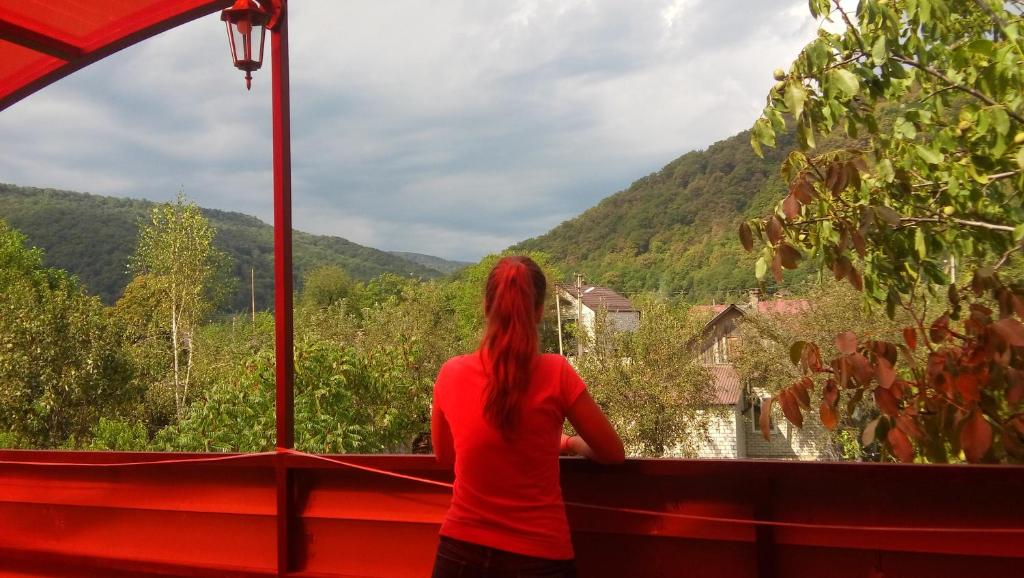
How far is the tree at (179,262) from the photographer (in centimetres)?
3150

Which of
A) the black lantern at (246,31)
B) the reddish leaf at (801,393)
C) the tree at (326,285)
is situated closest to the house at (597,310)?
the black lantern at (246,31)

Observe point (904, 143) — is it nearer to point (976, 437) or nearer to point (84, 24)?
point (976, 437)

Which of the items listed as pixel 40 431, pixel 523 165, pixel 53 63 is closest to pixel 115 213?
pixel 523 165

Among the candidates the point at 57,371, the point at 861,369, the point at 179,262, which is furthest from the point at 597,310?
the point at 861,369

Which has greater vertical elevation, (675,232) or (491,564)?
(675,232)


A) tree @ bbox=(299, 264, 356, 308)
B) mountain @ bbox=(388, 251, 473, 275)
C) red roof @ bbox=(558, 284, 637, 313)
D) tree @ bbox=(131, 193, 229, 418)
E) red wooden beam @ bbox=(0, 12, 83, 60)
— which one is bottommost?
red wooden beam @ bbox=(0, 12, 83, 60)

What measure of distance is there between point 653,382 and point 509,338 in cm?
2780

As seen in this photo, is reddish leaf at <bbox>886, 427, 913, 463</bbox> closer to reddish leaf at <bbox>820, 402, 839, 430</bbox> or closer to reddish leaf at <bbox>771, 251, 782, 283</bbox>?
reddish leaf at <bbox>820, 402, 839, 430</bbox>

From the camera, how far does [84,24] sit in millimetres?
3336

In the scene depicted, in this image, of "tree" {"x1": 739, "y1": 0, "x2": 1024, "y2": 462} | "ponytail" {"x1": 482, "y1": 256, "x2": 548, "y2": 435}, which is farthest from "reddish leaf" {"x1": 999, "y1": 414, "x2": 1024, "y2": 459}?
"ponytail" {"x1": 482, "y1": 256, "x2": 548, "y2": 435}

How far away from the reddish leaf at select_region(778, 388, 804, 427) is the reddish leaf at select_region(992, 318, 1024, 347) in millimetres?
478

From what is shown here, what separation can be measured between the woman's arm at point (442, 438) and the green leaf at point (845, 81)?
1455 millimetres

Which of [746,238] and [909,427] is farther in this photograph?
[746,238]

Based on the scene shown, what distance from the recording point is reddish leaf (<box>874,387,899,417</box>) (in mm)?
2006
